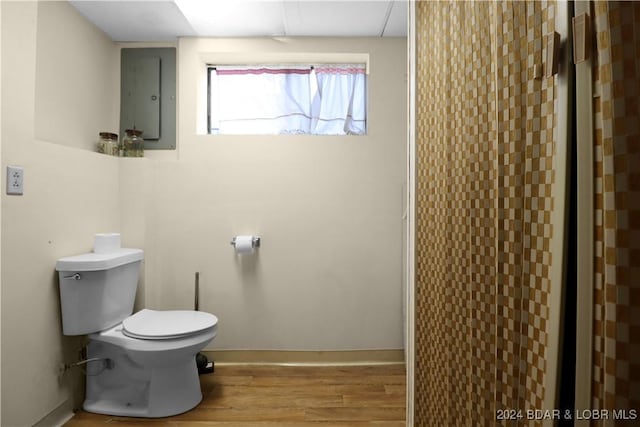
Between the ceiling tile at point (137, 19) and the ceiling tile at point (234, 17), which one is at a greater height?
the ceiling tile at point (234, 17)

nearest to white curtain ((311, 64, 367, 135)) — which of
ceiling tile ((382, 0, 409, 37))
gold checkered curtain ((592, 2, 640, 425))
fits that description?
ceiling tile ((382, 0, 409, 37))

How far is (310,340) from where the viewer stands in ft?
7.34

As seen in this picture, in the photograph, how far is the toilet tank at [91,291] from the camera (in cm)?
156

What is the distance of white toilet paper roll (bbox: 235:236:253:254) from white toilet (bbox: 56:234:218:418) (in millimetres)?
480

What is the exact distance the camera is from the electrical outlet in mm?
1290

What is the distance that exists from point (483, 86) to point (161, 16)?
2007 millimetres

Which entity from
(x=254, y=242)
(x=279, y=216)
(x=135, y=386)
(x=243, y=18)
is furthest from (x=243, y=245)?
(x=243, y=18)

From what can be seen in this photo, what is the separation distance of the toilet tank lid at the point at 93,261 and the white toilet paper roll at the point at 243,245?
605mm

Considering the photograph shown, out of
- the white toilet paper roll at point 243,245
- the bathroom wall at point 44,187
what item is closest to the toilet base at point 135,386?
the bathroom wall at point 44,187

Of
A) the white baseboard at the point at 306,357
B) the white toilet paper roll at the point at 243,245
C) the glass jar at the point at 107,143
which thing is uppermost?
the glass jar at the point at 107,143

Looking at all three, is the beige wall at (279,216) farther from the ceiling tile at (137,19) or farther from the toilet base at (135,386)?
the toilet base at (135,386)

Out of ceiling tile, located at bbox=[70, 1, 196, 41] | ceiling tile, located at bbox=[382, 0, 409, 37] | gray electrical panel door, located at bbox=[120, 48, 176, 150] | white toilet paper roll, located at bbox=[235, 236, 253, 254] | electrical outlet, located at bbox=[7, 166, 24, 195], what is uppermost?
ceiling tile, located at bbox=[382, 0, 409, 37]

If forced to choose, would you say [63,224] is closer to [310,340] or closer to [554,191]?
[310,340]

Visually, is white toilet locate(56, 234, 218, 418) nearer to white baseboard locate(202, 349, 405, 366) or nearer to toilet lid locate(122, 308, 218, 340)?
toilet lid locate(122, 308, 218, 340)
